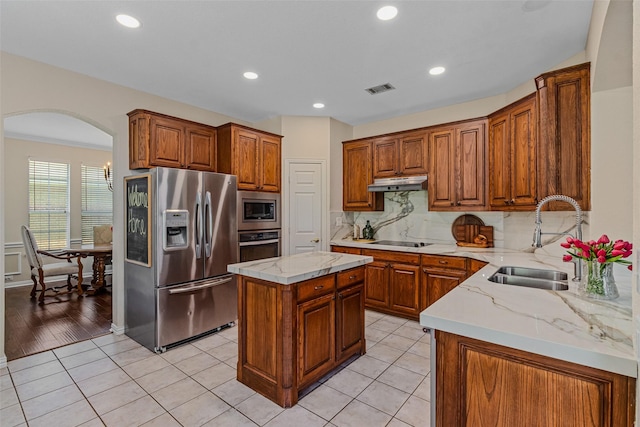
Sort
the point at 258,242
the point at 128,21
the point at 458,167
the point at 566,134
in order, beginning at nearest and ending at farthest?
the point at 128,21, the point at 566,134, the point at 458,167, the point at 258,242

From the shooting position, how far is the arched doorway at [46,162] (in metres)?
3.78

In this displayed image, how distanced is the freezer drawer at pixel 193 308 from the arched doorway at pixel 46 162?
3.53 feet

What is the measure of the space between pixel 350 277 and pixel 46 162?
6538 mm

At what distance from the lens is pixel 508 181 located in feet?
10.2

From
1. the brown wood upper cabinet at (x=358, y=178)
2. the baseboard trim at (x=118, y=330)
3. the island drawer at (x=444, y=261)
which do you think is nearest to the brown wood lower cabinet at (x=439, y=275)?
the island drawer at (x=444, y=261)

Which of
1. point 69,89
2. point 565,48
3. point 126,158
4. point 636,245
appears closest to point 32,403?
point 126,158

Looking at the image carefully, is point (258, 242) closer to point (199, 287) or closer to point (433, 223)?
point (199, 287)

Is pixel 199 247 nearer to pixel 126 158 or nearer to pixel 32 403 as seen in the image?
pixel 126 158

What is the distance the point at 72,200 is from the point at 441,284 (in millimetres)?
7044

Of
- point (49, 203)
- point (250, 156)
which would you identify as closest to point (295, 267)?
point (250, 156)

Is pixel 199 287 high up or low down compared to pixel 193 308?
up

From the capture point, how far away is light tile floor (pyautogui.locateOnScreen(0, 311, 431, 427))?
2.00 metres

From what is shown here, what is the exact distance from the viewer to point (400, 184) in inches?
160

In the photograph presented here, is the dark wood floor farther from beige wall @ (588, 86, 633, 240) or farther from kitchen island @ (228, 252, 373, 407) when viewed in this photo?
beige wall @ (588, 86, 633, 240)
